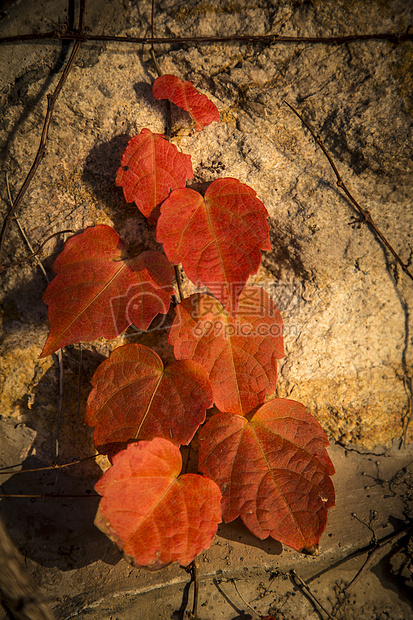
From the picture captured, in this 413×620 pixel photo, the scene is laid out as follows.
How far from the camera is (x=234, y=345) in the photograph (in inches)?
57.7

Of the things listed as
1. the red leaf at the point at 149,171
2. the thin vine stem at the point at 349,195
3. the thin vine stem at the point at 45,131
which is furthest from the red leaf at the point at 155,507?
the thin vine stem at the point at 349,195

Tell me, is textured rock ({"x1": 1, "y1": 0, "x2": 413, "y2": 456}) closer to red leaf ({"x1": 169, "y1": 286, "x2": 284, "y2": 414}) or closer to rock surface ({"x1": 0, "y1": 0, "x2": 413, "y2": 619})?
rock surface ({"x1": 0, "y1": 0, "x2": 413, "y2": 619})

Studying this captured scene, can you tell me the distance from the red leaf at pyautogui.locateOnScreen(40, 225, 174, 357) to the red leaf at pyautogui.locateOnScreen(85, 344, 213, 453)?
0.61 feet

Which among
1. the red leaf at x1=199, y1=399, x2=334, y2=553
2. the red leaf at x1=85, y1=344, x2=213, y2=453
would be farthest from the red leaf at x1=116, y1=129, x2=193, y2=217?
the red leaf at x1=199, y1=399, x2=334, y2=553

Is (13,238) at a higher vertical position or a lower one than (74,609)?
higher

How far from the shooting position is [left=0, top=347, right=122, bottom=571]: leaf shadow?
5.43 ft

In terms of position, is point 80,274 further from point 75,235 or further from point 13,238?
point 13,238

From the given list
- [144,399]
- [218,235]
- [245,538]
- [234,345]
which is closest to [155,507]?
[144,399]

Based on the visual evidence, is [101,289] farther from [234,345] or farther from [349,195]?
[349,195]

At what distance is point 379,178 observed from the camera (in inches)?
63.9

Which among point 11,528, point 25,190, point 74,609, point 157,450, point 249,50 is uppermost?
point 249,50

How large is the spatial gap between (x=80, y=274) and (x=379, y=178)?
1308 millimetres

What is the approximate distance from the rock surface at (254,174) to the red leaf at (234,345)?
0.69 ft

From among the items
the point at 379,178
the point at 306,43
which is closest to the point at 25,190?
the point at 306,43
